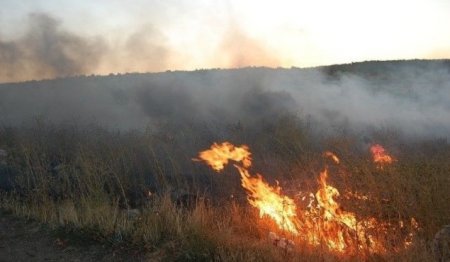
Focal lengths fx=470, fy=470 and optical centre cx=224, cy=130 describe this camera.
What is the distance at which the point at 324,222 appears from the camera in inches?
217

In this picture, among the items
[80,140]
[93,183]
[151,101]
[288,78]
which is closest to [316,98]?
[288,78]

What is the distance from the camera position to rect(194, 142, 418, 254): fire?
507 cm

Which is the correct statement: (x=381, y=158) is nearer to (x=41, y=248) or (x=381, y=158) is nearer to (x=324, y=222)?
(x=324, y=222)

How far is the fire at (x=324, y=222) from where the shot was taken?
5.07 metres

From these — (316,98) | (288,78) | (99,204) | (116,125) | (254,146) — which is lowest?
(99,204)

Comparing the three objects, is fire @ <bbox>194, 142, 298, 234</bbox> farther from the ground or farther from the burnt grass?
the ground

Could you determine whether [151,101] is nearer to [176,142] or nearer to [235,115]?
[235,115]

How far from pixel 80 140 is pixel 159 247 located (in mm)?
7841

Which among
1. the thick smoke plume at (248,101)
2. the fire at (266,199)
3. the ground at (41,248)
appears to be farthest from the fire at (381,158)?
the thick smoke plume at (248,101)

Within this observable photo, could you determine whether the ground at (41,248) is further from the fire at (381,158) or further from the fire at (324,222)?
the fire at (381,158)

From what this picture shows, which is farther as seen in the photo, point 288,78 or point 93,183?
point 288,78

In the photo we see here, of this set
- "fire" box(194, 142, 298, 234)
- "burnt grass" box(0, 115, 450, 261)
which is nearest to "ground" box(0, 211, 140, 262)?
"burnt grass" box(0, 115, 450, 261)

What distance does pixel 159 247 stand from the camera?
17.3 ft

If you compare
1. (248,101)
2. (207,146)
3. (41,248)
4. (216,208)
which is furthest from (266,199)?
(248,101)
